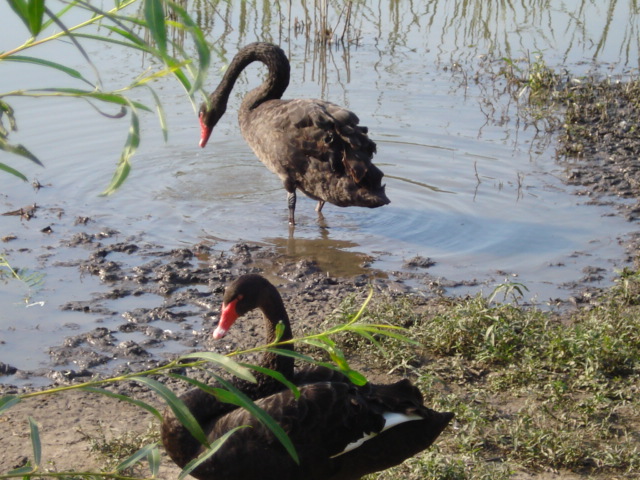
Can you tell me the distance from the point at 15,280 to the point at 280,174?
2.25 m

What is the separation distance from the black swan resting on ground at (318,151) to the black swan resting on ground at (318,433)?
3.01 meters

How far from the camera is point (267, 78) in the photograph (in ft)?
24.8

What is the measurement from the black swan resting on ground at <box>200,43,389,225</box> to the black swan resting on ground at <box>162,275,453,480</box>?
3.01 m

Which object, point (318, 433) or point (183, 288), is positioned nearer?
point (318, 433)

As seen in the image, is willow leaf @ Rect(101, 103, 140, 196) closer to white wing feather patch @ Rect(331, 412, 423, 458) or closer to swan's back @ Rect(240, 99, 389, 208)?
white wing feather patch @ Rect(331, 412, 423, 458)

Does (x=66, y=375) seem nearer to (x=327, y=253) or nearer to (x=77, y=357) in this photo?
(x=77, y=357)

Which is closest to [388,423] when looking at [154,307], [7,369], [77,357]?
[77,357]

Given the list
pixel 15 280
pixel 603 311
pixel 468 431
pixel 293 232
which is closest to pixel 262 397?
pixel 468 431

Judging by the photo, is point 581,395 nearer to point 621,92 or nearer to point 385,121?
point 385,121

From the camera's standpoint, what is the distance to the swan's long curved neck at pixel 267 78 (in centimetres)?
755

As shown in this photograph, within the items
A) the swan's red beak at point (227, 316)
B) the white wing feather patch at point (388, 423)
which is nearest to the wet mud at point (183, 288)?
the swan's red beak at point (227, 316)

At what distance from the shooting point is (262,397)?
3.63 meters

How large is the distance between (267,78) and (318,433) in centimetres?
480

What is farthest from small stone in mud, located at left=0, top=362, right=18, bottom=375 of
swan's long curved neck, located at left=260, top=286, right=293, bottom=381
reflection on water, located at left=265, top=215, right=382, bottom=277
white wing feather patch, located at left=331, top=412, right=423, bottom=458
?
reflection on water, located at left=265, top=215, right=382, bottom=277
